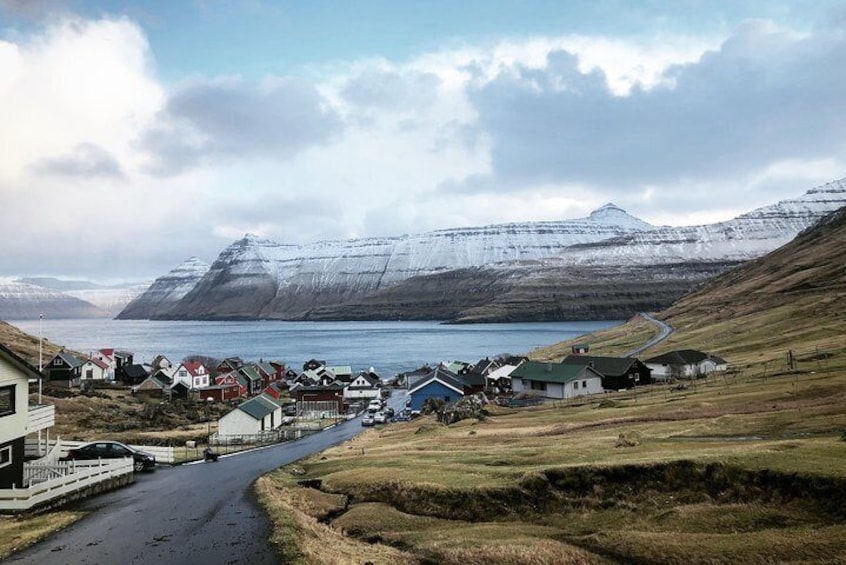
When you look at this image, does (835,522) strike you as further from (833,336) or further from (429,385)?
(833,336)

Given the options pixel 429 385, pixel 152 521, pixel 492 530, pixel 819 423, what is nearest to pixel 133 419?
pixel 429 385

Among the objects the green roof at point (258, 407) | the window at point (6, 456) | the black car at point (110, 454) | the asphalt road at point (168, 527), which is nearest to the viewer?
the asphalt road at point (168, 527)

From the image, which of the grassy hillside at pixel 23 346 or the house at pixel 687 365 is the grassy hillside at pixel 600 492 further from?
the grassy hillside at pixel 23 346

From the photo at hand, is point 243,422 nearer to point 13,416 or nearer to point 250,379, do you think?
point 13,416

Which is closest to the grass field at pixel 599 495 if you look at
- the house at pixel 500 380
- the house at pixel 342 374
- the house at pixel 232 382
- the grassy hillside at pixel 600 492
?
the grassy hillside at pixel 600 492

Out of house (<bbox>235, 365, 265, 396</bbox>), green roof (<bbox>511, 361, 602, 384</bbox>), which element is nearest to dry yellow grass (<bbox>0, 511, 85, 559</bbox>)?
green roof (<bbox>511, 361, 602, 384</bbox>)

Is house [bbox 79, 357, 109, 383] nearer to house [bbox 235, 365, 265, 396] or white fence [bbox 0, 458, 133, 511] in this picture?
house [bbox 235, 365, 265, 396]
